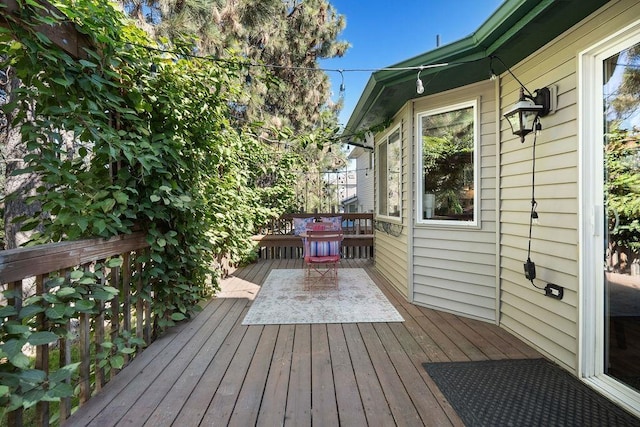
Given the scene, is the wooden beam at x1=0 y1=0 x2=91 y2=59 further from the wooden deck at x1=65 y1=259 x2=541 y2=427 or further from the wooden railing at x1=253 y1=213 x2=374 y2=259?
the wooden railing at x1=253 y1=213 x2=374 y2=259

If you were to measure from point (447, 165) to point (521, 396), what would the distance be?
2.27 meters

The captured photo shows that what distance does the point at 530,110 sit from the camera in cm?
233

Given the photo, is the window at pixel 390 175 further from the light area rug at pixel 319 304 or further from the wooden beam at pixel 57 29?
the wooden beam at pixel 57 29

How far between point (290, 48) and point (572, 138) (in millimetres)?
7873

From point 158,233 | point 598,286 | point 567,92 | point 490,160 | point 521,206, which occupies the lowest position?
point 598,286

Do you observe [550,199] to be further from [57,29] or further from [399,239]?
[57,29]

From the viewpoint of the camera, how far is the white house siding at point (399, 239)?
3.67 m

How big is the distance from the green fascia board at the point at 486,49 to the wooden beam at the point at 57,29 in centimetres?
236

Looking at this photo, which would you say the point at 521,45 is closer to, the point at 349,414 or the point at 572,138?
the point at 572,138

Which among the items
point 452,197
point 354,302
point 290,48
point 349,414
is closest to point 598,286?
point 452,197

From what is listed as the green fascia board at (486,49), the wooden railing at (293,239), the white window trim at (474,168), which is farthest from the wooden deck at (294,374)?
the wooden railing at (293,239)

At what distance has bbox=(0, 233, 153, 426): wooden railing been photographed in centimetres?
134

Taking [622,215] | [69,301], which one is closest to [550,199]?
[622,215]

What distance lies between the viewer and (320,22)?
8523 mm
